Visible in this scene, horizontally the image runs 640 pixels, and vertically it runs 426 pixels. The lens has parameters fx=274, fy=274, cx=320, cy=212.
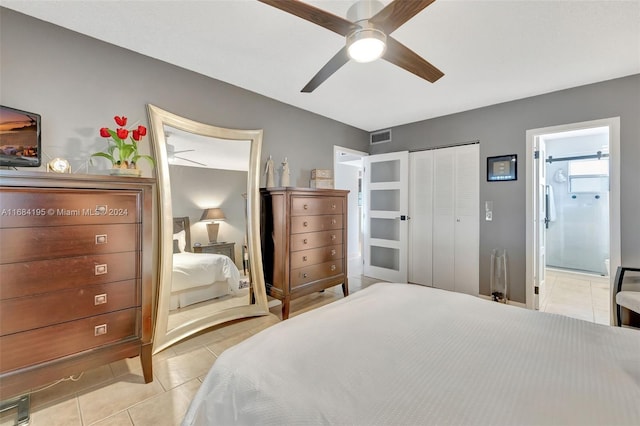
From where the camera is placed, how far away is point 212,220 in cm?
271

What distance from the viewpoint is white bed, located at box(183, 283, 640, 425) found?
0.75m

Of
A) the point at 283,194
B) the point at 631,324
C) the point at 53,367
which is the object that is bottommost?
the point at 631,324

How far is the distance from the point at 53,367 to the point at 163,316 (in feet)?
2.50

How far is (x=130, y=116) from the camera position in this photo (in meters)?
2.32

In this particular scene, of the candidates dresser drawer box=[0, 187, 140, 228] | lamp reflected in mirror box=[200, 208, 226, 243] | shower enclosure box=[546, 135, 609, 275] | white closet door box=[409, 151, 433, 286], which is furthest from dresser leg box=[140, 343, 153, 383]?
shower enclosure box=[546, 135, 609, 275]

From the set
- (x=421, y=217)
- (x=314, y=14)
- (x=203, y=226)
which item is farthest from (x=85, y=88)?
(x=421, y=217)

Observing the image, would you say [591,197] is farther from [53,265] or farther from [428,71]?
[53,265]

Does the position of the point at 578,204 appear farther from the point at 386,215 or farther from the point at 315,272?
the point at 315,272

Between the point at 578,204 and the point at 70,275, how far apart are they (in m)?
7.29

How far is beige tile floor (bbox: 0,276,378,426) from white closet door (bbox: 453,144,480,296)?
3.14 metres

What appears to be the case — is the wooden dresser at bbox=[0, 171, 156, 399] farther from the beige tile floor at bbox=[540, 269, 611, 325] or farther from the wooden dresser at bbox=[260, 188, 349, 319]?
the beige tile floor at bbox=[540, 269, 611, 325]

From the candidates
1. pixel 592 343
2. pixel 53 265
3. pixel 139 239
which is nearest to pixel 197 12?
pixel 139 239

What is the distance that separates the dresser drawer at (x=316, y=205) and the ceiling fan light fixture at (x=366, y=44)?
161cm

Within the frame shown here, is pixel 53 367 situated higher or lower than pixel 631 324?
higher
